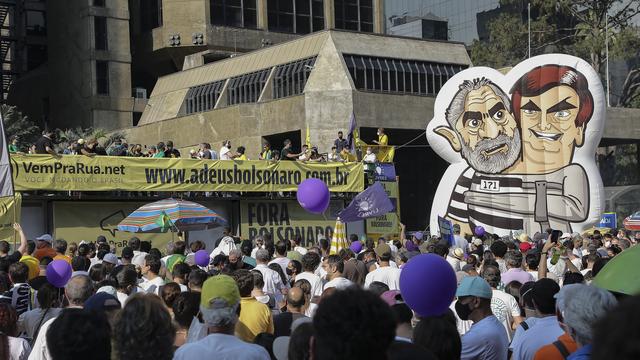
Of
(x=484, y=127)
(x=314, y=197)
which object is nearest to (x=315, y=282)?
(x=314, y=197)

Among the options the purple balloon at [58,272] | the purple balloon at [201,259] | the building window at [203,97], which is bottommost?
the purple balloon at [201,259]

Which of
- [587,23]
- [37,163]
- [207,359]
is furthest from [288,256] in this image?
[587,23]

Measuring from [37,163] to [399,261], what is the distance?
39.6 feet

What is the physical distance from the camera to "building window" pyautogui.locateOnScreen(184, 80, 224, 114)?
46.3 metres

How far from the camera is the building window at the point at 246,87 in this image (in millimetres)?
43697

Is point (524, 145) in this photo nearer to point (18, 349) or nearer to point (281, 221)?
point (281, 221)

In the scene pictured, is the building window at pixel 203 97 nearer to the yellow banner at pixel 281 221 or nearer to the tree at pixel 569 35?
the yellow banner at pixel 281 221

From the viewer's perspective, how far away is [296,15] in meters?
57.1

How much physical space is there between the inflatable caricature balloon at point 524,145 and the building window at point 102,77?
2896cm

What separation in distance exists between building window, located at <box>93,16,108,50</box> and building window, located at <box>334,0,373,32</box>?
47.7 feet

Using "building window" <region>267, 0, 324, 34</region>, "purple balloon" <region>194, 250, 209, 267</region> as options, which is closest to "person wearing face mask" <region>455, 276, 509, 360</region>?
"purple balloon" <region>194, 250, 209, 267</region>

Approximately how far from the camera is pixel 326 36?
136ft

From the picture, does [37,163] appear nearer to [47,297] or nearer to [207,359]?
[47,297]

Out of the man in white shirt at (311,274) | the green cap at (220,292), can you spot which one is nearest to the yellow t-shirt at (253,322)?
the green cap at (220,292)
